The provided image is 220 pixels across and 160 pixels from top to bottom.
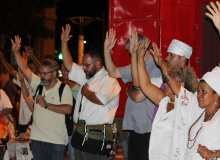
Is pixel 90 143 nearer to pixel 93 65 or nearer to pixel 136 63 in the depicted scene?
pixel 93 65

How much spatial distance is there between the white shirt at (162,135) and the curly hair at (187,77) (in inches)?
12.4

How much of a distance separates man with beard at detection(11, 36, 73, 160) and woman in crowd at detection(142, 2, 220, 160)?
2221 mm

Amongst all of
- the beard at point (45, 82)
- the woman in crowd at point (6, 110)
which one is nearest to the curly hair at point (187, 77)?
the beard at point (45, 82)

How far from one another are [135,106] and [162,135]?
0.72m

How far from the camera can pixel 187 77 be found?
318cm

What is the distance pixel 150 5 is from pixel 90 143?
7.82 ft

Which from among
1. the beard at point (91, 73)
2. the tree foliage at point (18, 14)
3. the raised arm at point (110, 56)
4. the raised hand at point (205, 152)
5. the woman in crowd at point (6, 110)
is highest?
the tree foliage at point (18, 14)

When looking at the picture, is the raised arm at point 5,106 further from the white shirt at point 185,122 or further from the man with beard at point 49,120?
the white shirt at point 185,122

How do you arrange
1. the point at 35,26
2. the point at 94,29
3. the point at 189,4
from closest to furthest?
the point at 189,4
the point at 35,26
the point at 94,29

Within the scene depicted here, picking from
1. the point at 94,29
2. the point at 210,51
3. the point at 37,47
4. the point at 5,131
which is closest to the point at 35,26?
the point at 37,47

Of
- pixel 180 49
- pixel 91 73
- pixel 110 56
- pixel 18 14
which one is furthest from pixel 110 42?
pixel 18 14

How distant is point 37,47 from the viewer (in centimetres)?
2034

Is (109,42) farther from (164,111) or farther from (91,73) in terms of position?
(164,111)

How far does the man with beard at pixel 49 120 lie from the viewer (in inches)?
189
